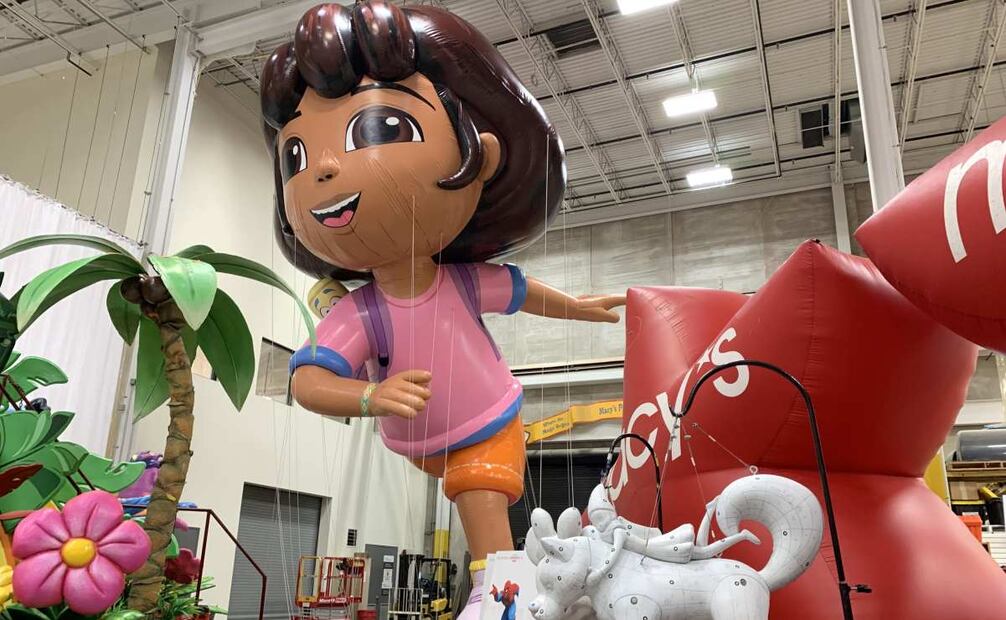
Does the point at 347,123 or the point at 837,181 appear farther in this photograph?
the point at 837,181

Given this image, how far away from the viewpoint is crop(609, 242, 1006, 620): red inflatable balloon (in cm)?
203

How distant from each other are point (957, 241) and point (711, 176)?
9059 millimetres

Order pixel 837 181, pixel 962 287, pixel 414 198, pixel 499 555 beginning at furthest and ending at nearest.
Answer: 1. pixel 837 181
2. pixel 414 198
3. pixel 499 555
4. pixel 962 287

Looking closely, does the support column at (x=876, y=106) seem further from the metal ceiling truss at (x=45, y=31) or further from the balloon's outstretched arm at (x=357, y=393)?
the metal ceiling truss at (x=45, y=31)

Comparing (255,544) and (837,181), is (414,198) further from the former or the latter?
(837,181)

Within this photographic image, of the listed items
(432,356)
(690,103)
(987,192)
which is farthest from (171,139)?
(987,192)

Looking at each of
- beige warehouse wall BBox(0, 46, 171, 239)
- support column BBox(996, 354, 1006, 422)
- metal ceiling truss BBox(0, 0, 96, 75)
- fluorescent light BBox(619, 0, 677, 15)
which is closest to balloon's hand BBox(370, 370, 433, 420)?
beige warehouse wall BBox(0, 46, 171, 239)

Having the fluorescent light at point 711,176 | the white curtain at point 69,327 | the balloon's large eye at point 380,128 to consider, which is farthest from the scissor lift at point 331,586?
the fluorescent light at point 711,176

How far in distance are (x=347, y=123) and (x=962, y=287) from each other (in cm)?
185

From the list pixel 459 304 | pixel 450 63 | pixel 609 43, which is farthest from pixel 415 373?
pixel 609 43

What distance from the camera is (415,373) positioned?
7.80 ft

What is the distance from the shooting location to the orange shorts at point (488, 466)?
258 cm

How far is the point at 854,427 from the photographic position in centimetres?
216

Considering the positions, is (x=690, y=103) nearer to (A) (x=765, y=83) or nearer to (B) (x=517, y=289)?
(A) (x=765, y=83)
